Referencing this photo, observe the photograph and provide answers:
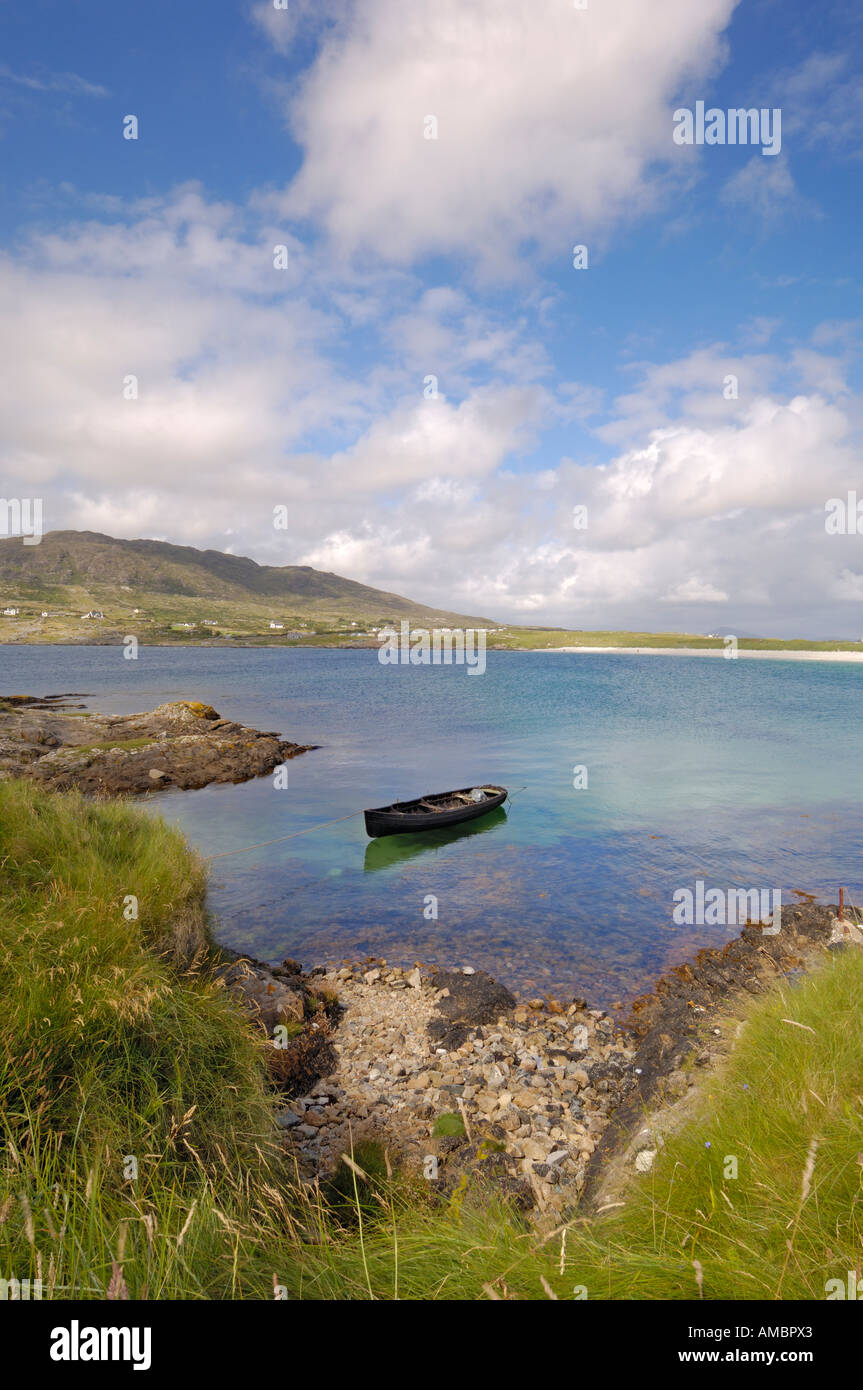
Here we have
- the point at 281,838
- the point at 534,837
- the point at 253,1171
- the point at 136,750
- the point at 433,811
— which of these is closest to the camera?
the point at 253,1171

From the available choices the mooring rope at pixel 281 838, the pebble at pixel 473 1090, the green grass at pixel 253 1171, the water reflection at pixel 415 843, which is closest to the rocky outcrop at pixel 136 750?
the mooring rope at pixel 281 838

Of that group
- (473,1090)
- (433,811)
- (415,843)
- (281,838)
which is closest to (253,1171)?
(473,1090)

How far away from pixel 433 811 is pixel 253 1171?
21.0 m

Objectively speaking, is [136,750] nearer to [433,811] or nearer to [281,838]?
[281,838]

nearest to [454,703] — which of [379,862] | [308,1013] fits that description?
[379,862]

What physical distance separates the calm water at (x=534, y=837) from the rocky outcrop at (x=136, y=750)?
2.37 meters

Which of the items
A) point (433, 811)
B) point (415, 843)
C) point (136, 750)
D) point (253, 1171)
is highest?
point (253, 1171)

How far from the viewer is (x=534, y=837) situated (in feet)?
83.8

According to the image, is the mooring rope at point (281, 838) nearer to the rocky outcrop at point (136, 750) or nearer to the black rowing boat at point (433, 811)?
the black rowing boat at point (433, 811)

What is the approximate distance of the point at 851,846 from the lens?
946 inches

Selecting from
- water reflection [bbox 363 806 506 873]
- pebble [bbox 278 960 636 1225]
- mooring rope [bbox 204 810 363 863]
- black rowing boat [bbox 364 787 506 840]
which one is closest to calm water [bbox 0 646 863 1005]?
water reflection [bbox 363 806 506 873]

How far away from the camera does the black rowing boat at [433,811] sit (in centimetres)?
2430
